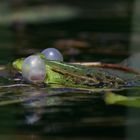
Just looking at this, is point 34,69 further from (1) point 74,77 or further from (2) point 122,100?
(2) point 122,100

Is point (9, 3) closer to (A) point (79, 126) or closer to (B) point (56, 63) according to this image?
(B) point (56, 63)

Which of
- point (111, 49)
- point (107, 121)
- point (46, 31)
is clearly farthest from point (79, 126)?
point (46, 31)

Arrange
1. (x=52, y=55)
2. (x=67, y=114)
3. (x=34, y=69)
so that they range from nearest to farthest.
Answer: (x=67, y=114) < (x=34, y=69) < (x=52, y=55)

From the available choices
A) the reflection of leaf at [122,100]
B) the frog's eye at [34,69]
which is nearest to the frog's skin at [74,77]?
the frog's eye at [34,69]

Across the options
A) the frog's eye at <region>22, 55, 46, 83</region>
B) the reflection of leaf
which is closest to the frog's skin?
the frog's eye at <region>22, 55, 46, 83</region>

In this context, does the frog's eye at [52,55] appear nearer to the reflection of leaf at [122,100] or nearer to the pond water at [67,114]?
the pond water at [67,114]

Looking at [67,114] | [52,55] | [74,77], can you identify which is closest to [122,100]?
[67,114]
